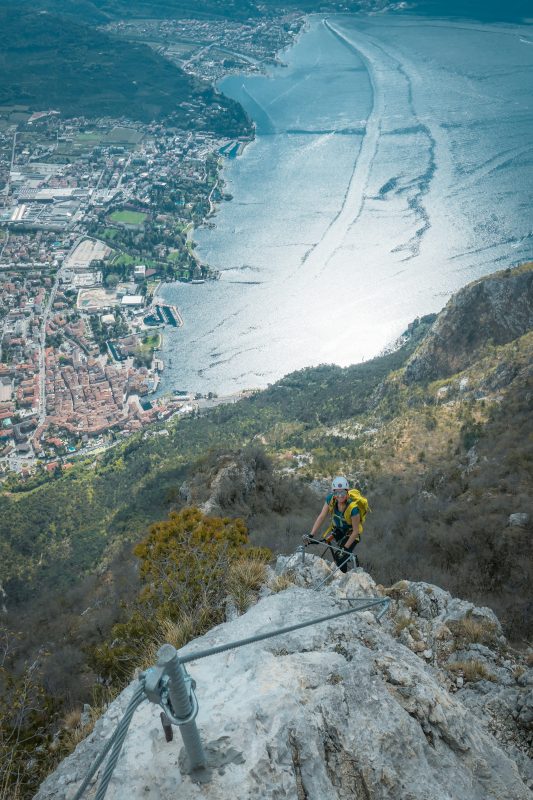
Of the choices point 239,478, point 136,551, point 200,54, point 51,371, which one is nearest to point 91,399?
point 51,371

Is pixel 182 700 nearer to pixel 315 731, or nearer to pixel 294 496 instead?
pixel 315 731

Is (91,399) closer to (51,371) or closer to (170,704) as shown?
(51,371)

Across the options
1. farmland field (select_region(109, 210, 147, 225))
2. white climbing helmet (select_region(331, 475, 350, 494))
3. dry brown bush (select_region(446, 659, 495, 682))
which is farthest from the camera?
farmland field (select_region(109, 210, 147, 225))

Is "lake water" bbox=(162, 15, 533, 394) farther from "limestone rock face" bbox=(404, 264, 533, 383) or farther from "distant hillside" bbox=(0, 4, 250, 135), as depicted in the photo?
"limestone rock face" bbox=(404, 264, 533, 383)

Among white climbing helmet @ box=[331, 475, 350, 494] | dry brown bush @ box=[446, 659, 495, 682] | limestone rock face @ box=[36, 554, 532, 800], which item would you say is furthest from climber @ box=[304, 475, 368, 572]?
limestone rock face @ box=[36, 554, 532, 800]

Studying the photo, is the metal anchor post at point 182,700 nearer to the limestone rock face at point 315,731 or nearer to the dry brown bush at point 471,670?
the limestone rock face at point 315,731

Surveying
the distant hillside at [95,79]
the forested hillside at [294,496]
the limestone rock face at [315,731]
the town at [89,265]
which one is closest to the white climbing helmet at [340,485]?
the forested hillside at [294,496]

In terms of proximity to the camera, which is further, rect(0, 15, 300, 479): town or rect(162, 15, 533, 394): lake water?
rect(162, 15, 533, 394): lake water
